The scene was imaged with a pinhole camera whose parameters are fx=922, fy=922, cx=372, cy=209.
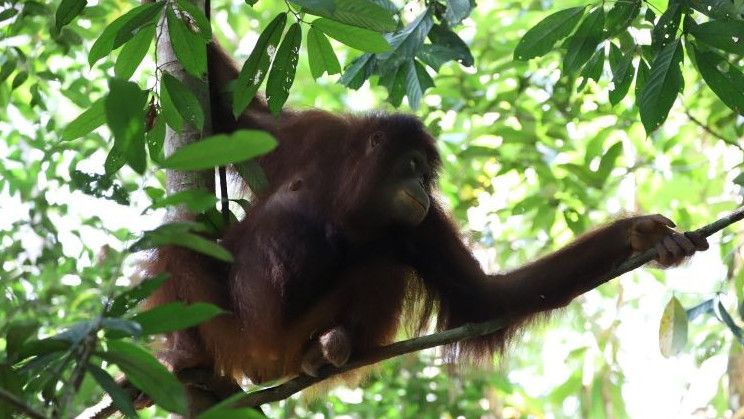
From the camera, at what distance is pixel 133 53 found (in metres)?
2.90

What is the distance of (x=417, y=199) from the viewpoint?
12.6 ft

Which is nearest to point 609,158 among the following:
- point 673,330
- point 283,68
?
point 673,330

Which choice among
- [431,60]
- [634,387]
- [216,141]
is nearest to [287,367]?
[431,60]

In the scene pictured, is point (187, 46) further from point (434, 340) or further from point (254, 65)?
point (434, 340)

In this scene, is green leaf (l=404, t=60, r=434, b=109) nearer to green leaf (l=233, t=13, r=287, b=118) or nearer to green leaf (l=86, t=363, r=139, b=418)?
green leaf (l=233, t=13, r=287, b=118)

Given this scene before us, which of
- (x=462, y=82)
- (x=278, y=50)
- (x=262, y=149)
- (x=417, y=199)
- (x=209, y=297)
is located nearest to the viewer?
(x=262, y=149)

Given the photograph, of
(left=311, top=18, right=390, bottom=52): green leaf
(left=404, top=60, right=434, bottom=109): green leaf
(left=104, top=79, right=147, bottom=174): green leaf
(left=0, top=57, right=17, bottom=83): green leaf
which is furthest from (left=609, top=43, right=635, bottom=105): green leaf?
(left=0, top=57, right=17, bottom=83): green leaf

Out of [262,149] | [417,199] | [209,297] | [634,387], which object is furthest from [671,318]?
[634,387]

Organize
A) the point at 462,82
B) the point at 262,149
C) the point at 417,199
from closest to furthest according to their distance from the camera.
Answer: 1. the point at 262,149
2. the point at 417,199
3. the point at 462,82

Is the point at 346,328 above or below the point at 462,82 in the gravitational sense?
above

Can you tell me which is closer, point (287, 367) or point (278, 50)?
point (278, 50)

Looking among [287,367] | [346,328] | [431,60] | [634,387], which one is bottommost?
[634,387]

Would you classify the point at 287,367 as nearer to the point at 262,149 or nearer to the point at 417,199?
the point at 417,199

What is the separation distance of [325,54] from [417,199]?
1002 millimetres
